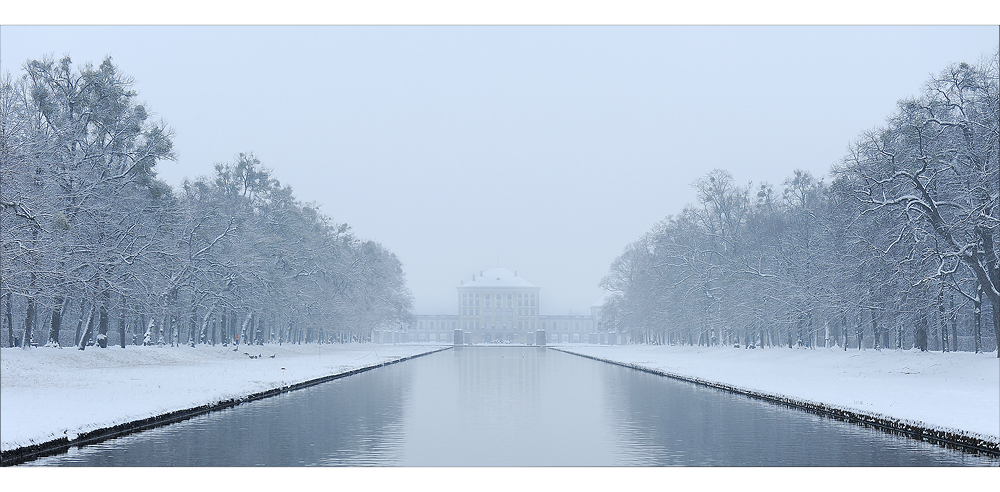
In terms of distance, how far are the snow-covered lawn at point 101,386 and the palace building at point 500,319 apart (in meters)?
135

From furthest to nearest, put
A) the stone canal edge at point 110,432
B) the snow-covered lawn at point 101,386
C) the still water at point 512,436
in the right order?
1. the snow-covered lawn at point 101,386
2. the still water at point 512,436
3. the stone canal edge at point 110,432

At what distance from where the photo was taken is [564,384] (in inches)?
1313

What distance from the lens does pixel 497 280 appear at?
620 ft

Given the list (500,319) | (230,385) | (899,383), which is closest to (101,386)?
(230,385)

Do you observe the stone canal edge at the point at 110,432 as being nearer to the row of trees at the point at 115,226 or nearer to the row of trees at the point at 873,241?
the row of trees at the point at 115,226

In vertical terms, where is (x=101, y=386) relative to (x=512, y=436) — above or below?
above

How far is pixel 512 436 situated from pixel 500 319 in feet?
555

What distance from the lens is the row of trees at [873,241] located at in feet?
104

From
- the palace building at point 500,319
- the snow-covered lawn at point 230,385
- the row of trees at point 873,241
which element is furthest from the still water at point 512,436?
the palace building at point 500,319

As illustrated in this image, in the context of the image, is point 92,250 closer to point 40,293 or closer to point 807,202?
point 40,293

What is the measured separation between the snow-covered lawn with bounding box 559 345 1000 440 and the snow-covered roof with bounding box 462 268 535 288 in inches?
5510

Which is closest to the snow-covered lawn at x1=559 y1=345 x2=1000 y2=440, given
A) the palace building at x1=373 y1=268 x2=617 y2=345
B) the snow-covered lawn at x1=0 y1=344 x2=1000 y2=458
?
the snow-covered lawn at x1=0 y1=344 x2=1000 y2=458

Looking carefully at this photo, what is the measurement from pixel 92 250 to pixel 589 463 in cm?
2922

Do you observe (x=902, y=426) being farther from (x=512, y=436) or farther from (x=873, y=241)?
(x=873, y=241)
